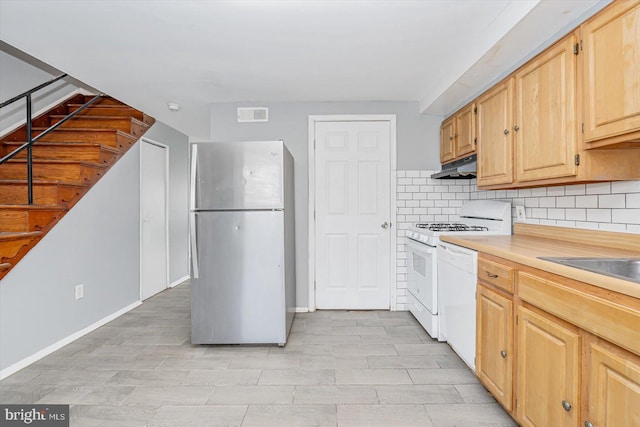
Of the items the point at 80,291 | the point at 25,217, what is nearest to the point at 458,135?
the point at 25,217

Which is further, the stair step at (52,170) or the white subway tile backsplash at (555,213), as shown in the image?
the stair step at (52,170)

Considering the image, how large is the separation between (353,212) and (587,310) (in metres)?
2.59

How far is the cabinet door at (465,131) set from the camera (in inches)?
116

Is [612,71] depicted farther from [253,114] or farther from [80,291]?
[80,291]

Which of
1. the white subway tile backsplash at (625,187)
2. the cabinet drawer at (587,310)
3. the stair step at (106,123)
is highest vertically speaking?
the stair step at (106,123)

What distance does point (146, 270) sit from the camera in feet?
14.2

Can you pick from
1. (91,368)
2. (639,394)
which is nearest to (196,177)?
(91,368)

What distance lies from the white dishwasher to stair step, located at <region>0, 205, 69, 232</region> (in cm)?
315

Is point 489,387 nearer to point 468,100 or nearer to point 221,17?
point 468,100

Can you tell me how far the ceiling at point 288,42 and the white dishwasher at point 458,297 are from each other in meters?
1.36

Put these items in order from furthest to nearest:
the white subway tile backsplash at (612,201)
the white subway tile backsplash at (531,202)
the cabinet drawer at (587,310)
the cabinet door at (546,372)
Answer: the white subway tile backsplash at (531,202) → the white subway tile backsplash at (612,201) → the cabinet door at (546,372) → the cabinet drawer at (587,310)

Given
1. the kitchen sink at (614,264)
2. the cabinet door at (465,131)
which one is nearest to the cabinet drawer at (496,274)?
the kitchen sink at (614,264)

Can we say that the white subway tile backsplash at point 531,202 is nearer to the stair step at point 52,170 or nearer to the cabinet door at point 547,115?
the cabinet door at point 547,115

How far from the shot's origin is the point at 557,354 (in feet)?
4.63
